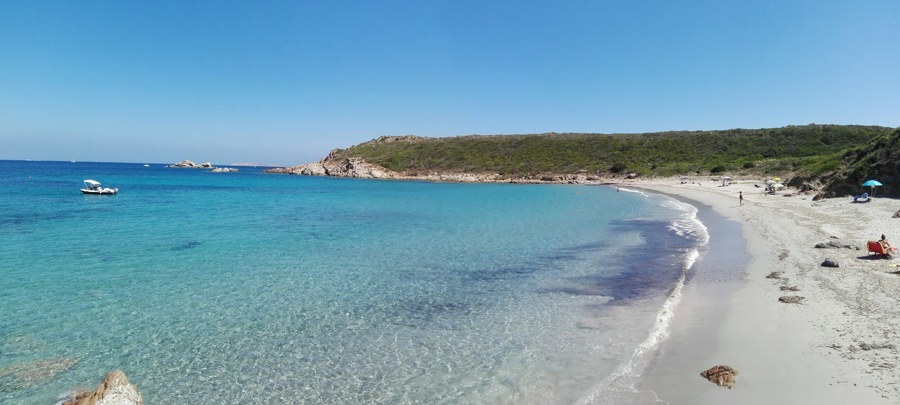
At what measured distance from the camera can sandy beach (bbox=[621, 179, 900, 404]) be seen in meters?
6.37

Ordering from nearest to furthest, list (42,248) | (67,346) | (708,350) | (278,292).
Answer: (708,350) → (67,346) → (278,292) → (42,248)

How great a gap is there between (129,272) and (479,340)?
11498 mm

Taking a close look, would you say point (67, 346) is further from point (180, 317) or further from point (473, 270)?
point (473, 270)

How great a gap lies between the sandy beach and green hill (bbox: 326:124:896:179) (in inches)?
2197

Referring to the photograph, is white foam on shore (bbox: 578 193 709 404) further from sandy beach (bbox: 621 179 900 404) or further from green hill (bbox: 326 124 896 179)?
green hill (bbox: 326 124 896 179)

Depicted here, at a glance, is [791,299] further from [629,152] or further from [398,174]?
[398,174]

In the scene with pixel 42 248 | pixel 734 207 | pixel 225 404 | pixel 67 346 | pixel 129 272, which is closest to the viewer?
pixel 225 404

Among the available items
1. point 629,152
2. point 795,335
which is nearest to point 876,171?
point 795,335

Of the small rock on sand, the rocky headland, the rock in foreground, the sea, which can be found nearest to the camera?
the rock in foreground

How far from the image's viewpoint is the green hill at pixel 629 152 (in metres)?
76.9

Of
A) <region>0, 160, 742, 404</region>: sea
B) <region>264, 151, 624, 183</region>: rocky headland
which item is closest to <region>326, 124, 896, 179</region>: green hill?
<region>264, 151, 624, 183</region>: rocky headland

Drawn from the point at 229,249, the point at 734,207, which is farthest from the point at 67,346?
the point at 734,207

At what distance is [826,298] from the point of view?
982 centimetres

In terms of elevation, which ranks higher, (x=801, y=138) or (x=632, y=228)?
(x=801, y=138)
